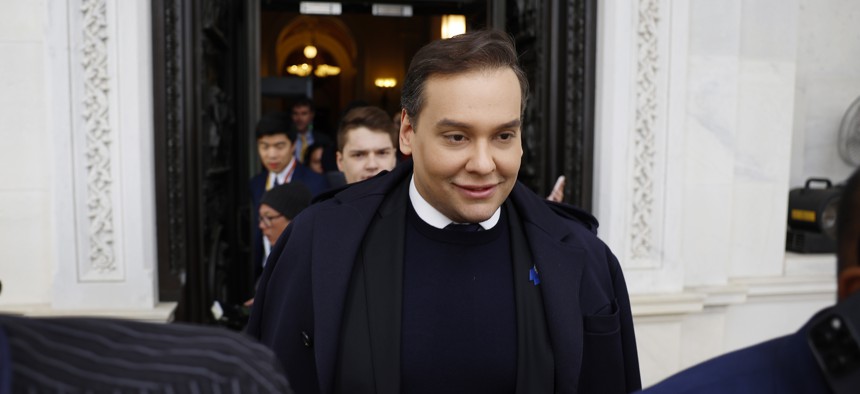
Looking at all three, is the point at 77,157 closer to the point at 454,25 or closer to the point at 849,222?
the point at 454,25

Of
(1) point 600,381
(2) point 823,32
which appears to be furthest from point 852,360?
(2) point 823,32

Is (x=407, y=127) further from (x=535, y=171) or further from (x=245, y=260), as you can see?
(x=245, y=260)

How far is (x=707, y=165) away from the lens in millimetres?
4574

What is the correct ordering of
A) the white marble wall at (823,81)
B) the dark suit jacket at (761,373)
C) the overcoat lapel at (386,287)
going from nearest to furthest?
the dark suit jacket at (761,373)
the overcoat lapel at (386,287)
the white marble wall at (823,81)

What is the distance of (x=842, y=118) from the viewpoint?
17.0 feet

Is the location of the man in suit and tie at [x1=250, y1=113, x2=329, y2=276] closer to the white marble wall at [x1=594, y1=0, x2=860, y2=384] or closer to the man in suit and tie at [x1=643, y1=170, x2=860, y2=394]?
the white marble wall at [x1=594, y1=0, x2=860, y2=384]

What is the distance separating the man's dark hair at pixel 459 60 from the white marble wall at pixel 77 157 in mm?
2518

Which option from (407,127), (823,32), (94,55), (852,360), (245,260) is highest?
(823,32)

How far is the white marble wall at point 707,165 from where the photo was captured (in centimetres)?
437

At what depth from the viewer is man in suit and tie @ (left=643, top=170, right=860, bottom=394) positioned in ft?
2.63

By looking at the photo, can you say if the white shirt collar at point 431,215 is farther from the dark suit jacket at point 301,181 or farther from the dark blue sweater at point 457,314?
the dark suit jacket at point 301,181

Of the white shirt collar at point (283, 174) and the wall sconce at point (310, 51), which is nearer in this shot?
the white shirt collar at point (283, 174)

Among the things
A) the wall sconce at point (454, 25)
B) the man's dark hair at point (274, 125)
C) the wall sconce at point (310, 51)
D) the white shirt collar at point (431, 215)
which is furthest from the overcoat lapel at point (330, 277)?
the wall sconce at point (310, 51)

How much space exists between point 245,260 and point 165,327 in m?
5.00
